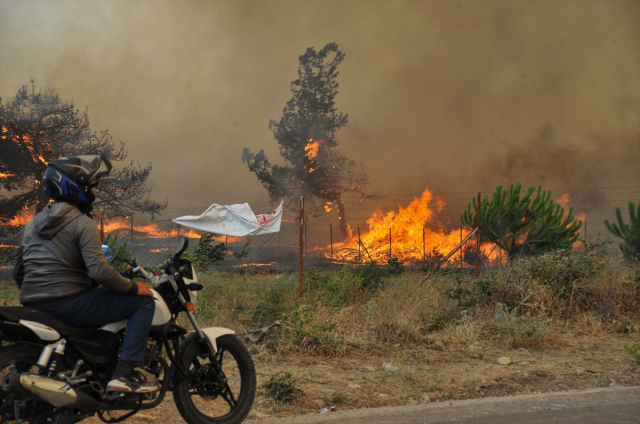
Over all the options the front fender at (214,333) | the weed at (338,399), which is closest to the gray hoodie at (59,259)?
the front fender at (214,333)

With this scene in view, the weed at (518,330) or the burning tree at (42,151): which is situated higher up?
the burning tree at (42,151)

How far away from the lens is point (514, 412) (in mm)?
4379

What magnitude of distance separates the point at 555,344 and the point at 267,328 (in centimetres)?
407

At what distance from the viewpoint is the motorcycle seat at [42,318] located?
2.88 metres

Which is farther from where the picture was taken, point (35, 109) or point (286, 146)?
point (286, 146)

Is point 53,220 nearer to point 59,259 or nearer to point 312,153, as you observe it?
point 59,259

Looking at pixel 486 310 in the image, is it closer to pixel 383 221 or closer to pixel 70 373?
pixel 70 373

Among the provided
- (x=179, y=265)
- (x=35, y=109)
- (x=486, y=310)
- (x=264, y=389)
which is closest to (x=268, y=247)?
(x=35, y=109)

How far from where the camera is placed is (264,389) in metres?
5.22

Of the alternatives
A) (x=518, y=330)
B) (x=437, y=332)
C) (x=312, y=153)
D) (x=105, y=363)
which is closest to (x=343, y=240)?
(x=312, y=153)

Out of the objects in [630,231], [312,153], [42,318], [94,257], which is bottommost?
[42,318]

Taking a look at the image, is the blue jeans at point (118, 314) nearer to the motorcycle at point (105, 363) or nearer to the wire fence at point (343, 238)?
the motorcycle at point (105, 363)

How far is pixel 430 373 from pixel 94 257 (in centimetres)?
411

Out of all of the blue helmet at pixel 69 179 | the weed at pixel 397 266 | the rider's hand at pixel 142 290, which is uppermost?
the blue helmet at pixel 69 179
